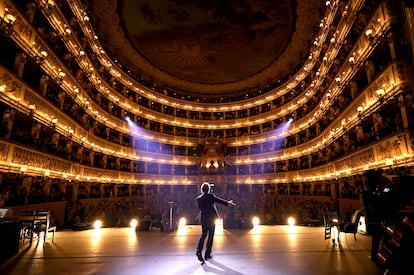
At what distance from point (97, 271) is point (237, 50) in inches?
976

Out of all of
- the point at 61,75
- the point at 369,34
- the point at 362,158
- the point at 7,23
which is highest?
the point at 369,34

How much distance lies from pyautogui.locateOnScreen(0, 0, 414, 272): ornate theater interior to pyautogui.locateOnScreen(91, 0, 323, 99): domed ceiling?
0.48 feet

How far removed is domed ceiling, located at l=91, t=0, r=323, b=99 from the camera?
20.1 metres

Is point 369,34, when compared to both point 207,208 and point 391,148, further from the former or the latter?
point 207,208

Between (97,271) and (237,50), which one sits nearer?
(97,271)

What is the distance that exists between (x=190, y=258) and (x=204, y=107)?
31002mm

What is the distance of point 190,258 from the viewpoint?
21.0 feet

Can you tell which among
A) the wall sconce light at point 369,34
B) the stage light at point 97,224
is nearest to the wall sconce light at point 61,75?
the stage light at point 97,224

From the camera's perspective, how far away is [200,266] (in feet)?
18.2

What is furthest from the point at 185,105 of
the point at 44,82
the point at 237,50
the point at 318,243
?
the point at 318,243

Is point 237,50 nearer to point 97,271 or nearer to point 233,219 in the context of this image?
point 233,219

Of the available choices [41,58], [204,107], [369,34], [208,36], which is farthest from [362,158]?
[204,107]

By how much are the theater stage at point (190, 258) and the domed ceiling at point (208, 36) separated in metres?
19.3

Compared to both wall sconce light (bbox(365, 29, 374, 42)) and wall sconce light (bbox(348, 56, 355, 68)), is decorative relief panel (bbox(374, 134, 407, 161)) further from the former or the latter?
wall sconce light (bbox(348, 56, 355, 68))
